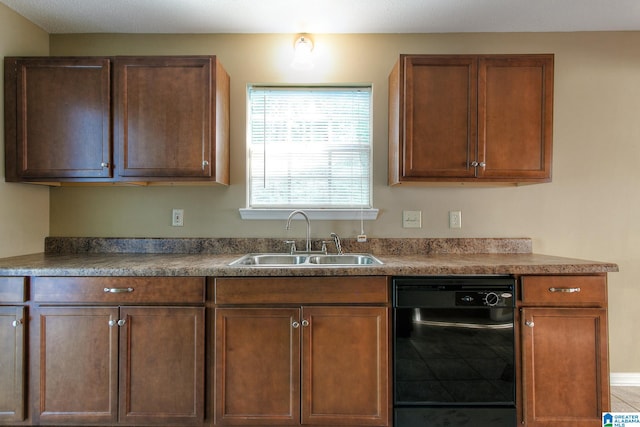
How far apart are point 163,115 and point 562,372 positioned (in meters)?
2.58

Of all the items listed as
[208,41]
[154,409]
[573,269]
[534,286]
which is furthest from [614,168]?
[154,409]

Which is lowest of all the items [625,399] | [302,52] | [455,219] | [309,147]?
[625,399]

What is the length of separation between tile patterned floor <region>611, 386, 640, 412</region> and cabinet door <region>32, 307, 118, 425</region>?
2868 mm

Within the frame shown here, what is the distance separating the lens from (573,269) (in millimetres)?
1672

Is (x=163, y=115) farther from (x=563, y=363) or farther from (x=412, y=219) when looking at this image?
(x=563, y=363)

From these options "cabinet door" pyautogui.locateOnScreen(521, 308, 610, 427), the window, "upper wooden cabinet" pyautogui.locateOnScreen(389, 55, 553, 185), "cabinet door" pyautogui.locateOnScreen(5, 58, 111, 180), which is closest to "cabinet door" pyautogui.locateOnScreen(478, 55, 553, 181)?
"upper wooden cabinet" pyautogui.locateOnScreen(389, 55, 553, 185)

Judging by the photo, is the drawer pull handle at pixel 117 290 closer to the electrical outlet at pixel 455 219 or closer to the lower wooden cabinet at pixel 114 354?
the lower wooden cabinet at pixel 114 354

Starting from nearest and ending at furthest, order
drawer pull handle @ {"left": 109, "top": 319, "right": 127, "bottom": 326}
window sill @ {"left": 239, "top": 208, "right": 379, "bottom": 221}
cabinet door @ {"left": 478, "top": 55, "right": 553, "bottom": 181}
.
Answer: drawer pull handle @ {"left": 109, "top": 319, "right": 127, "bottom": 326} < cabinet door @ {"left": 478, "top": 55, "right": 553, "bottom": 181} < window sill @ {"left": 239, "top": 208, "right": 379, "bottom": 221}

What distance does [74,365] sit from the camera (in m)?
1.65

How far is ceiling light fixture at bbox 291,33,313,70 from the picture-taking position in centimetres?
222

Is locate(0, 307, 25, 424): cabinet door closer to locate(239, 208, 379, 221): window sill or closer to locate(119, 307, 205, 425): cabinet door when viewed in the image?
locate(119, 307, 205, 425): cabinet door

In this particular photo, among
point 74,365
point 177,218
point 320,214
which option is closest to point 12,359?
point 74,365

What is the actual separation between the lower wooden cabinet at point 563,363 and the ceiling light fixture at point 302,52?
6.61 feet

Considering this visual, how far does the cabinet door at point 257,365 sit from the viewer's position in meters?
1.65
